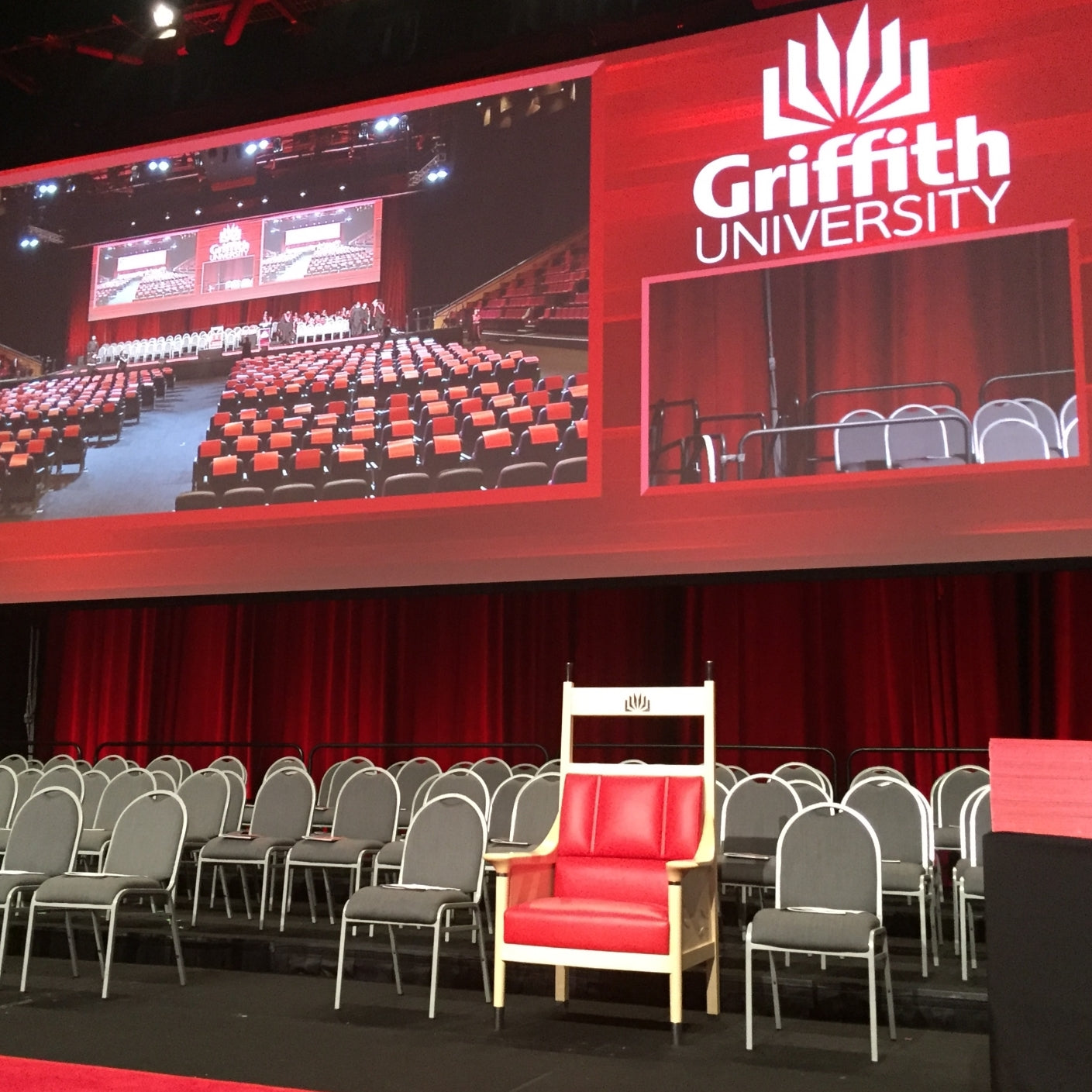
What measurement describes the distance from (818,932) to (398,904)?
1626mm

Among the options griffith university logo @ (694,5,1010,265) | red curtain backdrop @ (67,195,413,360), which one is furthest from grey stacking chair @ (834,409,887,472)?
red curtain backdrop @ (67,195,413,360)

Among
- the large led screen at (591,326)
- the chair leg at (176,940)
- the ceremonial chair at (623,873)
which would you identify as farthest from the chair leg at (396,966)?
→ the large led screen at (591,326)

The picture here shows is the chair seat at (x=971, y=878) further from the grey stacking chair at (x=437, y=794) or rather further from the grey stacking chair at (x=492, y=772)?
the grey stacking chair at (x=492, y=772)

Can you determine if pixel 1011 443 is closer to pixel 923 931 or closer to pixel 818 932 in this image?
pixel 923 931

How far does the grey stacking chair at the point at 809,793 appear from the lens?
5680 millimetres

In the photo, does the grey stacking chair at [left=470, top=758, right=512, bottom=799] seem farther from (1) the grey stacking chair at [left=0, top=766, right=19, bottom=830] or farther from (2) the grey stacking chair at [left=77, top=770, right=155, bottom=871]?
(1) the grey stacking chair at [left=0, top=766, right=19, bottom=830]

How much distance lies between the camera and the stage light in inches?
293

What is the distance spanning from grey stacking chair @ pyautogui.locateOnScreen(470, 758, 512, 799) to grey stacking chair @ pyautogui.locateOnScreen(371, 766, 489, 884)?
25 cm

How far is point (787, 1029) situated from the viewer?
4430mm

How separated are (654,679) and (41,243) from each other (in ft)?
18.4

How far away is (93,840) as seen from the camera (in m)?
6.22

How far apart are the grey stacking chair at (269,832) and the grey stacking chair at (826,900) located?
8.80ft

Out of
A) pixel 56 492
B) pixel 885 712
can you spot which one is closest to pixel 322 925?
pixel 56 492

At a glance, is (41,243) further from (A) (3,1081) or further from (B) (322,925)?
(A) (3,1081)
